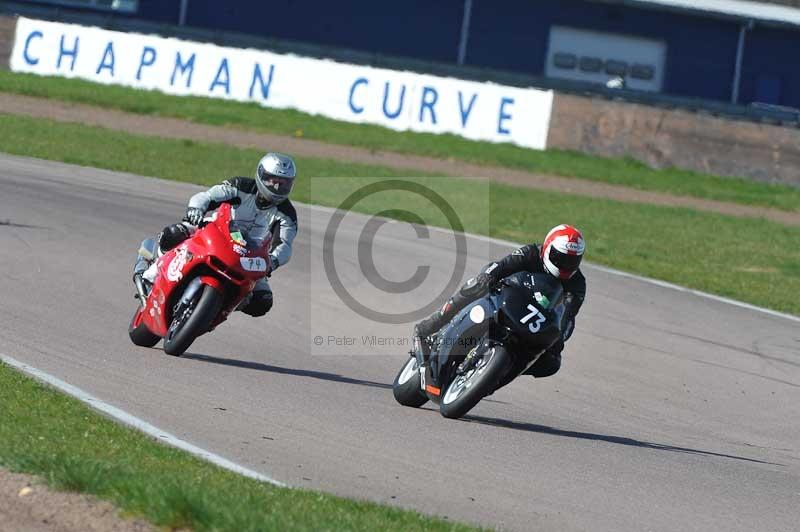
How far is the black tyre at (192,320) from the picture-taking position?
10.1m

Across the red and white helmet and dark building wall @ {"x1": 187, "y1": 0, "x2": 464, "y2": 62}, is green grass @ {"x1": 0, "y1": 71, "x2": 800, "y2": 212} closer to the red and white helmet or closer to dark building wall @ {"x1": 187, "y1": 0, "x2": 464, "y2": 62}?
dark building wall @ {"x1": 187, "y1": 0, "x2": 464, "y2": 62}

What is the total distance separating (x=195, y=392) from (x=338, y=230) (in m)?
9.85

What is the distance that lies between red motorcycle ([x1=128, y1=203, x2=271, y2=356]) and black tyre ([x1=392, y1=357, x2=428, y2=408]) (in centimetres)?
130

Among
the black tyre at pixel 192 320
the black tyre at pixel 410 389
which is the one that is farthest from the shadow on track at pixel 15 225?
the black tyre at pixel 410 389

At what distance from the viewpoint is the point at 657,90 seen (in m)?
41.8

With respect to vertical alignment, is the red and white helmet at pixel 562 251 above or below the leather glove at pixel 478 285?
above

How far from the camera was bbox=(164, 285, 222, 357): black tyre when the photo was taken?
10.1 m

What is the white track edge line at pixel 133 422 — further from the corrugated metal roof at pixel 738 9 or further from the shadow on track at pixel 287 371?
the corrugated metal roof at pixel 738 9

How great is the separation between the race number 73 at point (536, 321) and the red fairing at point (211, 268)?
219 cm

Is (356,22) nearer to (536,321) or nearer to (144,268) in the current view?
(144,268)

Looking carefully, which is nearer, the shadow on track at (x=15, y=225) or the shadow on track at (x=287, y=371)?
the shadow on track at (x=287, y=371)

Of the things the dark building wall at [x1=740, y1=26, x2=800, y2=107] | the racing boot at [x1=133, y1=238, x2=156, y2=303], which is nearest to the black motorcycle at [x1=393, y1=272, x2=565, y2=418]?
the racing boot at [x1=133, y1=238, x2=156, y2=303]

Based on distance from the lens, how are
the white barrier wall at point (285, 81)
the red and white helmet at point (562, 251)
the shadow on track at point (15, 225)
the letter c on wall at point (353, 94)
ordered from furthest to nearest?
the letter c on wall at point (353, 94)
the white barrier wall at point (285, 81)
the shadow on track at point (15, 225)
the red and white helmet at point (562, 251)

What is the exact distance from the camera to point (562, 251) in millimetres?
9320
